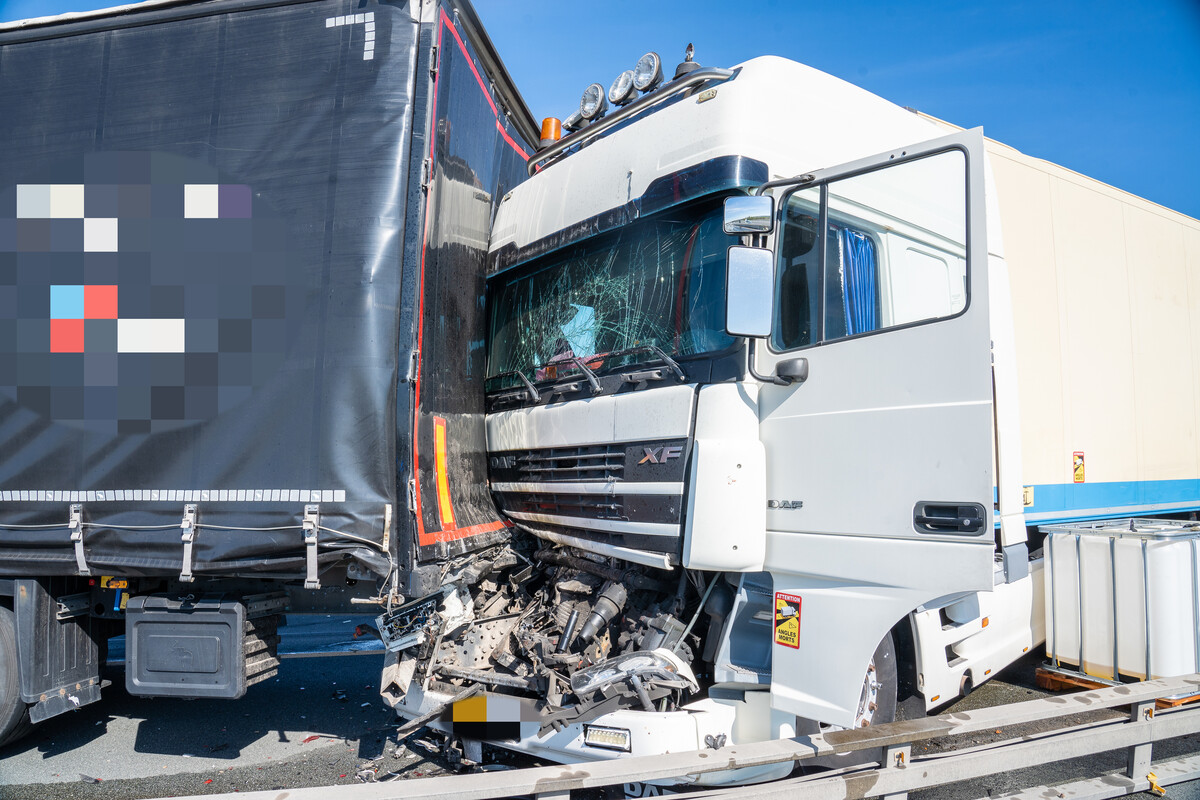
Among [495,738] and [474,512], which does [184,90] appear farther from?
[495,738]

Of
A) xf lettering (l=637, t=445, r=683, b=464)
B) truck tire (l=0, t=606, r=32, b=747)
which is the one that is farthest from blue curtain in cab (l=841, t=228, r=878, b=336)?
truck tire (l=0, t=606, r=32, b=747)

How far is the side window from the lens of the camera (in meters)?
3.06

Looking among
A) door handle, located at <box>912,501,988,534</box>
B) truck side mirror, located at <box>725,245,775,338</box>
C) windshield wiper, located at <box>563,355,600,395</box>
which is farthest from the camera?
windshield wiper, located at <box>563,355,600,395</box>

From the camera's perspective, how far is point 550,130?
200 inches

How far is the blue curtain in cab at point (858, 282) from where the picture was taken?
3084mm

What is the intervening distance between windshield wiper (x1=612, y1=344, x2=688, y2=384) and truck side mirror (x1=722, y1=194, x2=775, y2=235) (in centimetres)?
67

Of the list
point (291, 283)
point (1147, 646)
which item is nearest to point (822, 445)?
point (291, 283)

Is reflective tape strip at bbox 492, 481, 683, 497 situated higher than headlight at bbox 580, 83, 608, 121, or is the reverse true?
headlight at bbox 580, 83, 608, 121

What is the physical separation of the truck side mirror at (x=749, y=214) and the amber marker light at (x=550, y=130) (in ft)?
7.78

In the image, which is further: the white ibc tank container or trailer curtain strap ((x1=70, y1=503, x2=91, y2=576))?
the white ibc tank container

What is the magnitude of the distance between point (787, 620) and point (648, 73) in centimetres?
303

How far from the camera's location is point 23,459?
12.6 feet

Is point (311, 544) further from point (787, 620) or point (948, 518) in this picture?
point (948, 518)

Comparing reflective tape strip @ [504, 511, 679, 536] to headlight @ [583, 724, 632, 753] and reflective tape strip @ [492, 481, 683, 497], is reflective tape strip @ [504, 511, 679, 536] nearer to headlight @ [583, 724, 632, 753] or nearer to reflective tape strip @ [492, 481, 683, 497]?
reflective tape strip @ [492, 481, 683, 497]
